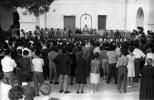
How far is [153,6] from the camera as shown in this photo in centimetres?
2686

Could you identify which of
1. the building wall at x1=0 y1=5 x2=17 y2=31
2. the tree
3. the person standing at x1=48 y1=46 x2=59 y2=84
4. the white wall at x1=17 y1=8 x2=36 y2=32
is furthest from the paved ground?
the building wall at x1=0 y1=5 x2=17 y2=31

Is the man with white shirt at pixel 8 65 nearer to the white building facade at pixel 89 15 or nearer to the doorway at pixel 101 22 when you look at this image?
the white building facade at pixel 89 15

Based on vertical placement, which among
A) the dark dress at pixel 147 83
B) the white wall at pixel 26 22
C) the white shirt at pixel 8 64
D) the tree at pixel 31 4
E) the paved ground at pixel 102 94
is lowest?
the paved ground at pixel 102 94

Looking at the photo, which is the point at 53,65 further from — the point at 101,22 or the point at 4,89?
the point at 101,22

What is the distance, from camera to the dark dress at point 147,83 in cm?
926

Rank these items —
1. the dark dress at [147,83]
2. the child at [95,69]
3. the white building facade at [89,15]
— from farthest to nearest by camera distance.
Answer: the white building facade at [89,15], the child at [95,69], the dark dress at [147,83]

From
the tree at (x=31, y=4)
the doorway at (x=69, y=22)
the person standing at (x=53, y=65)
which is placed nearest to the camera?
the person standing at (x=53, y=65)

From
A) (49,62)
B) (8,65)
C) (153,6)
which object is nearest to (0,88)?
(8,65)

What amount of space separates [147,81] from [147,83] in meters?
0.06

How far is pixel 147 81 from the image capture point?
9.39 metres

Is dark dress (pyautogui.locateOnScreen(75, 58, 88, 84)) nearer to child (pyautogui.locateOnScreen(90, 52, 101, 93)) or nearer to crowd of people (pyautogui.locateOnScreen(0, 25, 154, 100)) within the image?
crowd of people (pyautogui.locateOnScreen(0, 25, 154, 100))

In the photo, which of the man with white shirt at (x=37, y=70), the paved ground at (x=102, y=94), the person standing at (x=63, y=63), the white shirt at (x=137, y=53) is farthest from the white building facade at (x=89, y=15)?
the man with white shirt at (x=37, y=70)

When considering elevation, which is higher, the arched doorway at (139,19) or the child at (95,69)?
the arched doorway at (139,19)

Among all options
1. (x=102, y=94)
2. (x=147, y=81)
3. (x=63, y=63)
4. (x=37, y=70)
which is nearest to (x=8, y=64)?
(x=37, y=70)
